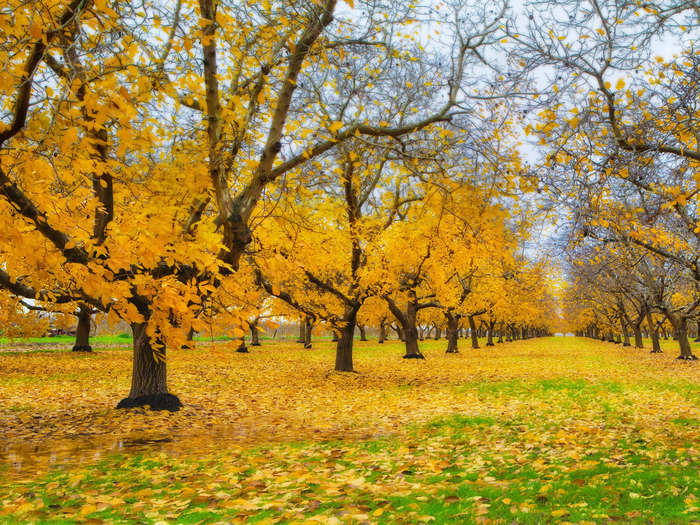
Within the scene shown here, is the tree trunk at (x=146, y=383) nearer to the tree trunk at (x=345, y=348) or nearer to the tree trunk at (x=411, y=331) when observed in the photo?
the tree trunk at (x=345, y=348)

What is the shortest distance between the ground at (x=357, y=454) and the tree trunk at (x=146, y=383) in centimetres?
40

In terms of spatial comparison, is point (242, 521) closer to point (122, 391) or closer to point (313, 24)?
point (313, 24)

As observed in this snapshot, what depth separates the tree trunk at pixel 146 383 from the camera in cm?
994

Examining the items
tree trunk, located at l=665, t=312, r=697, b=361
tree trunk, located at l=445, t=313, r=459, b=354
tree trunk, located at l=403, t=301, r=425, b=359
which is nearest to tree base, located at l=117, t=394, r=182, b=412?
tree trunk, located at l=403, t=301, r=425, b=359

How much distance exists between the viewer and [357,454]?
6605mm

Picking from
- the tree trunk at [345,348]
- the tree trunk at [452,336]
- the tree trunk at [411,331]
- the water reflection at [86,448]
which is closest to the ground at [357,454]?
the water reflection at [86,448]

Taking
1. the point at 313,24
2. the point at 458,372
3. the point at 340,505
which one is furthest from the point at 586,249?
the point at 340,505

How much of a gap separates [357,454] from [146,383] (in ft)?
19.3

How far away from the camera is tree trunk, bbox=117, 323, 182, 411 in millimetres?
9938

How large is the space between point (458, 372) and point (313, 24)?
15014mm

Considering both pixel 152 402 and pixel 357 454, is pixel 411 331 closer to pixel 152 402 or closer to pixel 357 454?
pixel 152 402

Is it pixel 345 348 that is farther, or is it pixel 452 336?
pixel 452 336

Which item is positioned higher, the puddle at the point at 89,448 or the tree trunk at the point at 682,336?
the tree trunk at the point at 682,336

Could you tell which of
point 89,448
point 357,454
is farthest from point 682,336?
point 89,448
